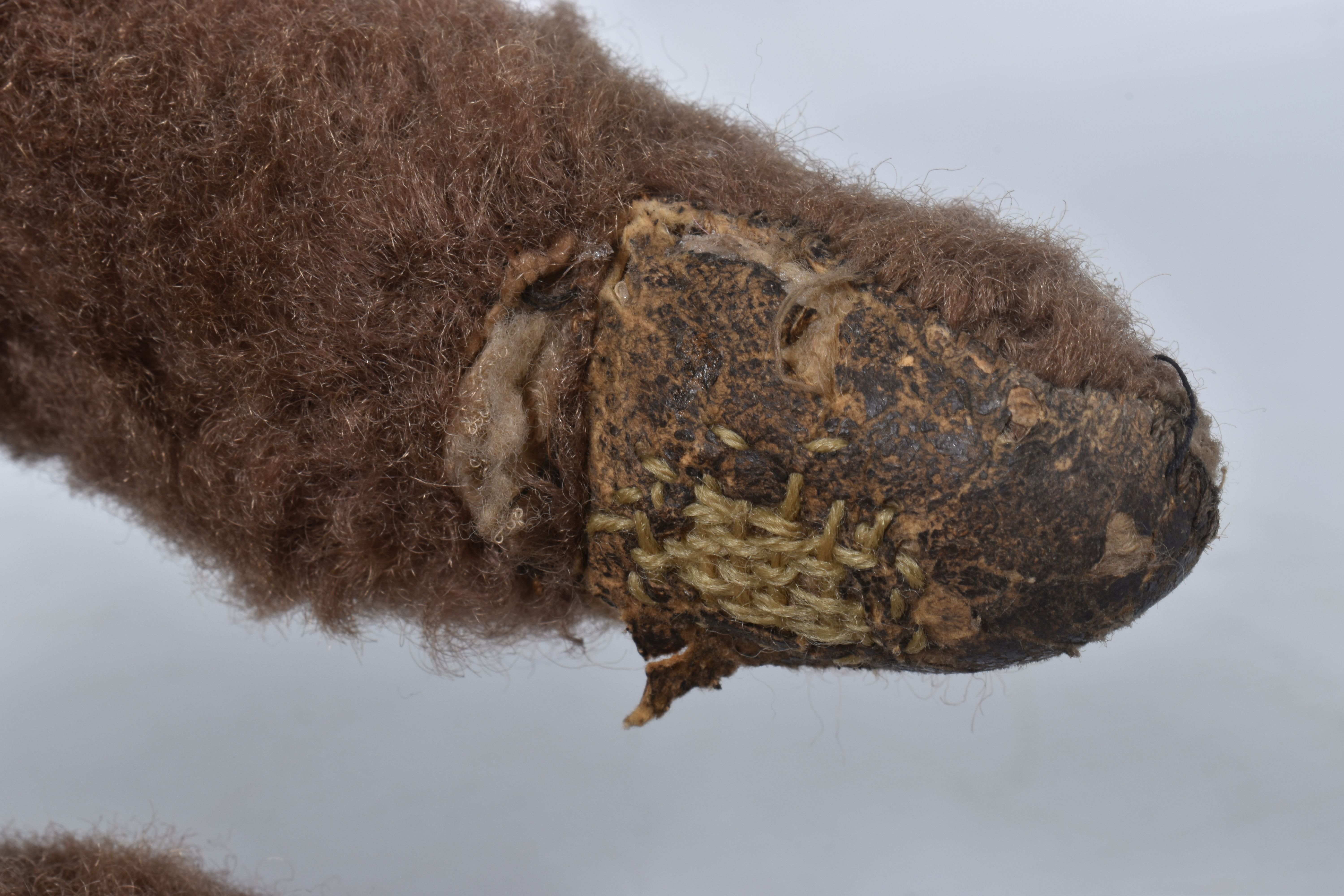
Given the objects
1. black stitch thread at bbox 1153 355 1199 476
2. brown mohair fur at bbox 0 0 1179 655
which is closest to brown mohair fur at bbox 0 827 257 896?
brown mohair fur at bbox 0 0 1179 655

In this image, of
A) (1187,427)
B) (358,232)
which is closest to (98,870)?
(358,232)

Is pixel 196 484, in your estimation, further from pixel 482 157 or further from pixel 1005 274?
pixel 1005 274

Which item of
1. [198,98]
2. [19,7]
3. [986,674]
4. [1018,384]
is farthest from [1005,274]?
[19,7]

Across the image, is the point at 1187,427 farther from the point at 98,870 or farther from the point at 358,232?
the point at 98,870

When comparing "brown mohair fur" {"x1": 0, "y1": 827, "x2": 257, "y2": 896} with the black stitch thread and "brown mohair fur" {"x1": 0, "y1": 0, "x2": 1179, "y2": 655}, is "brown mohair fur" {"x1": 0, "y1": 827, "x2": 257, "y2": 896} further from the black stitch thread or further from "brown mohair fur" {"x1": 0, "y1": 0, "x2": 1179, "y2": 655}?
the black stitch thread

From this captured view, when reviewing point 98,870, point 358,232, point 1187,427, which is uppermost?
point 1187,427

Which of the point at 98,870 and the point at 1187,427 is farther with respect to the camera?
the point at 98,870

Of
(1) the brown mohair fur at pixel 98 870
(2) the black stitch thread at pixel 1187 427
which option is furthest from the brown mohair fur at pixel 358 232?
(1) the brown mohair fur at pixel 98 870

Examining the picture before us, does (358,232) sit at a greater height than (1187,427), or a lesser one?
lesser

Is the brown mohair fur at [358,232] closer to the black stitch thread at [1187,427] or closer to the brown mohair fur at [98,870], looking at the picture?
the black stitch thread at [1187,427]
